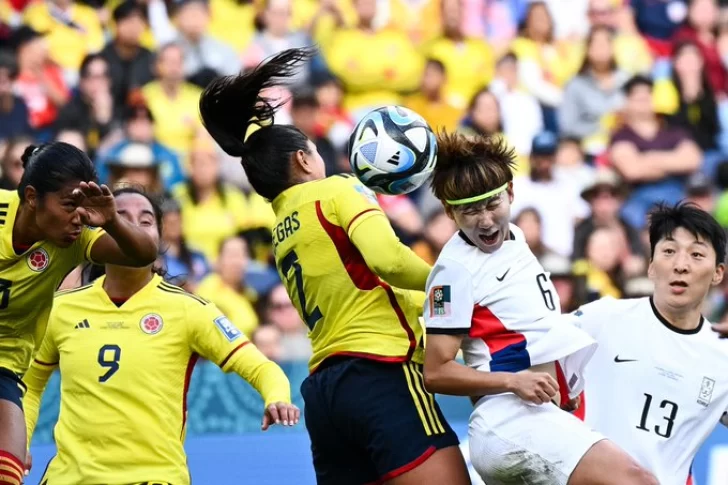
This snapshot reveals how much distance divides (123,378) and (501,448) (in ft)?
5.79

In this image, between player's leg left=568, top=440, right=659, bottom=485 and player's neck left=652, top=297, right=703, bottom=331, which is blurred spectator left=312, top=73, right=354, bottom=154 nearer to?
player's neck left=652, top=297, right=703, bottom=331

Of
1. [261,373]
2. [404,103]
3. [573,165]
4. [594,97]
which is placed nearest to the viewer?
[261,373]

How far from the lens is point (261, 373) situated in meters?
6.09

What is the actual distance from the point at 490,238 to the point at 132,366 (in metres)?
1.74

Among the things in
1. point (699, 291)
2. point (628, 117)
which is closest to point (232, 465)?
point (699, 291)

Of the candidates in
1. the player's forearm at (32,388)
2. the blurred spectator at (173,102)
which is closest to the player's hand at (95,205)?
the player's forearm at (32,388)

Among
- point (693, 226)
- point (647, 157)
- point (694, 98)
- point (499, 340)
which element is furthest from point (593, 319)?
point (694, 98)

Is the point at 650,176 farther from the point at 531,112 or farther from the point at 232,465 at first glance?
the point at 232,465

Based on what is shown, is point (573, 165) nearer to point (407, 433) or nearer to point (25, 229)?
point (407, 433)

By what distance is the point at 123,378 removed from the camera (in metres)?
6.11

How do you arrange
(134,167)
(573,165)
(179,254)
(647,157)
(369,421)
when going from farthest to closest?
(647,157), (573,165), (134,167), (179,254), (369,421)

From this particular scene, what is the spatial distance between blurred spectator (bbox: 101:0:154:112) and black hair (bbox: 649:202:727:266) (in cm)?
661

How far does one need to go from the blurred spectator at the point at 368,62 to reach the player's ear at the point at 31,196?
6.99m

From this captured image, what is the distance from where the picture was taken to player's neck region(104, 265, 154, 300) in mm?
6340
